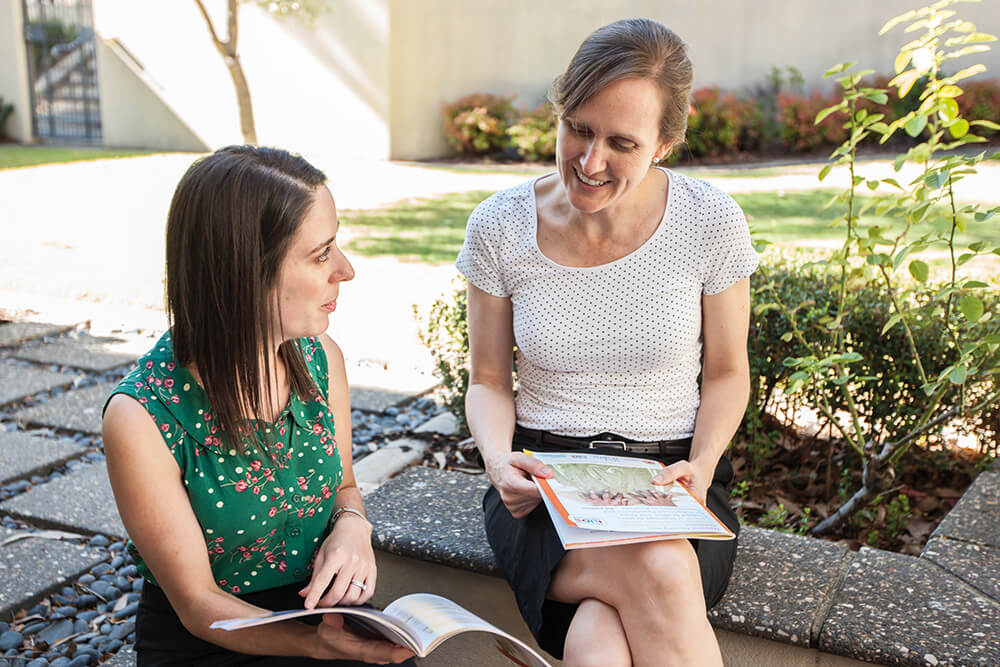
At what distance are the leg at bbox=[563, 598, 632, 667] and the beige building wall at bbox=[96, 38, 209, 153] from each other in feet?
50.0

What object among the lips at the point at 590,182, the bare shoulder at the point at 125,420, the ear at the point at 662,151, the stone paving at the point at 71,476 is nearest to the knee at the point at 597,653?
the bare shoulder at the point at 125,420

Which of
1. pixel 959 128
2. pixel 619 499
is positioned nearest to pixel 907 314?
pixel 959 128

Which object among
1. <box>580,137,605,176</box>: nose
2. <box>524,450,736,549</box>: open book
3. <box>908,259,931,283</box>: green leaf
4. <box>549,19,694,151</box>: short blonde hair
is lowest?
<box>524,450,736,549</box>: open book

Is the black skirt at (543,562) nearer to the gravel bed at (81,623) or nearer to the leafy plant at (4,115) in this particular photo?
the gravel bed at (81,623)

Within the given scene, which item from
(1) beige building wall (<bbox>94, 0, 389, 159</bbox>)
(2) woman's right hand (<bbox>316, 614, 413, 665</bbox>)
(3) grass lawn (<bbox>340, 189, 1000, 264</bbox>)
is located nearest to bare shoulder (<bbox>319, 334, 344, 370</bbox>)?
(2) woman's right hand (<bbox>316, 614, 413, 665</bbox>)

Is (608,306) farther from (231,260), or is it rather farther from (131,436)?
(131,436)

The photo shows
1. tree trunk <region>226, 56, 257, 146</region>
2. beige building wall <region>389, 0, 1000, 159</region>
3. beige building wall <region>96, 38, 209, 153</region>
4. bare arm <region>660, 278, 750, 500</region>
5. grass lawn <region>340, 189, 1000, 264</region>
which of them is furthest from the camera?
beige building wall <region>96, 38, 209, 153</region>

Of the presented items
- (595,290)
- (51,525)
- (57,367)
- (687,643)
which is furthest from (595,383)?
(57,367)

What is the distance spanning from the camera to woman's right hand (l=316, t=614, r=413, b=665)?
164 cm

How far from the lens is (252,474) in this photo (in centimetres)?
177

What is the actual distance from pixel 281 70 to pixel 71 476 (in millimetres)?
12090

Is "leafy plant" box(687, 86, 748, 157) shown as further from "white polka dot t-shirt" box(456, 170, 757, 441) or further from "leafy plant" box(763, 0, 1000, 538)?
"white polka dot t-shirt" box(456, 170, 757, 441)

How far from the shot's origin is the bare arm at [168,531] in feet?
5.24

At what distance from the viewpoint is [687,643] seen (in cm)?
170
